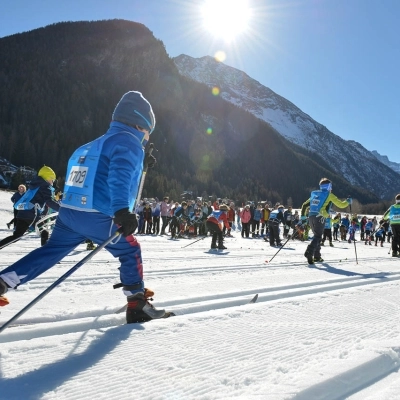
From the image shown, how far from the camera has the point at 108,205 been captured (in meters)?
2.31

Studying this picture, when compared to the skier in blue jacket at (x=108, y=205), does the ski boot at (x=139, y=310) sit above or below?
below

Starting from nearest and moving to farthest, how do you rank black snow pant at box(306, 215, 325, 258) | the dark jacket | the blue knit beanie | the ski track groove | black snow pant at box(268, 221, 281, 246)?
the ski track groove, the blue knit beanie, the dark jacket, black snow pant at box(306, 215, 325, 258), black snow pant at box(268, 221, 281, 246)

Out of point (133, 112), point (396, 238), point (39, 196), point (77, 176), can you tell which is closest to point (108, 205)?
point (77, 176)

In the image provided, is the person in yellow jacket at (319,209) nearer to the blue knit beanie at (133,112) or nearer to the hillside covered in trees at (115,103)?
the blue knit beanie at (133,112)

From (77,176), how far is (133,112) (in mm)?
594

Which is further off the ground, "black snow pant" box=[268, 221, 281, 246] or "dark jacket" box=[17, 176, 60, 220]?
"dark jacket" box=[17, 176, 60, 220]

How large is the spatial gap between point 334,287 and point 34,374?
3.60 meters

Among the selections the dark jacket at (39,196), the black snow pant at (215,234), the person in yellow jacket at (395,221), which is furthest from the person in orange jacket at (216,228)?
the dark jacket at (39,196)

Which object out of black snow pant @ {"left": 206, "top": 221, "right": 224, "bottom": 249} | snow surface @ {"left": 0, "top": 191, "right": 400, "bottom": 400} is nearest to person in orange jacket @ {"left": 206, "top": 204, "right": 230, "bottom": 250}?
black snow pant @ {"left": 206, "top": 221, "right": 224, "bottom": 249}

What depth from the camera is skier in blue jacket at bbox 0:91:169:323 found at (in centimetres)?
220

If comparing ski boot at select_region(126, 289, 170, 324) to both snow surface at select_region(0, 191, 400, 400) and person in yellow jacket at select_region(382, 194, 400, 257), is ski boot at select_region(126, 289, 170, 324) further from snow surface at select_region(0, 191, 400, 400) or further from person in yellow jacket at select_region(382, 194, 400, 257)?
person in yellow jacket at select_region(382, 194, 400, 257)

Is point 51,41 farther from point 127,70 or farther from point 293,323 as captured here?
point 293,323

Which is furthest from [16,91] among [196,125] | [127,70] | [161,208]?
[161,208]

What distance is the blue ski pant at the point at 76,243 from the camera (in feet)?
7.52
